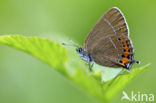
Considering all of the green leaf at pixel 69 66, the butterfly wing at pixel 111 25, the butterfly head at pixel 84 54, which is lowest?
the green leaf at pixel 69 66

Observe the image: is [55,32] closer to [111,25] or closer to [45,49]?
[111,25]

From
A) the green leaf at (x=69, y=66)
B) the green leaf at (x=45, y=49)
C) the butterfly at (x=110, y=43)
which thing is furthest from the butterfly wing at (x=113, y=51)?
the green leaf at (x=45, y=49)

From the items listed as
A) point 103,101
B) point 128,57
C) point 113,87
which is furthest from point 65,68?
point 128,57

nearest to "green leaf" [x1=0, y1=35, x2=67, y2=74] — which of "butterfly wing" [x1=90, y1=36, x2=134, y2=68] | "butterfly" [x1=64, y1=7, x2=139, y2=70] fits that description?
"butterfly" [x1=64, y1=7, x2=139, y2=70]

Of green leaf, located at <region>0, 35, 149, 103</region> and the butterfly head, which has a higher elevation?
the butterfly head

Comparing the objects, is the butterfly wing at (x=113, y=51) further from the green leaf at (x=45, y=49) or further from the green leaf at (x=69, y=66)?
the green leaf at (x=45, y=49)

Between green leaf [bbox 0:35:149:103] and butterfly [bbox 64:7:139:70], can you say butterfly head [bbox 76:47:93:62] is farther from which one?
green leaf [bbox 0:35:149:103]
